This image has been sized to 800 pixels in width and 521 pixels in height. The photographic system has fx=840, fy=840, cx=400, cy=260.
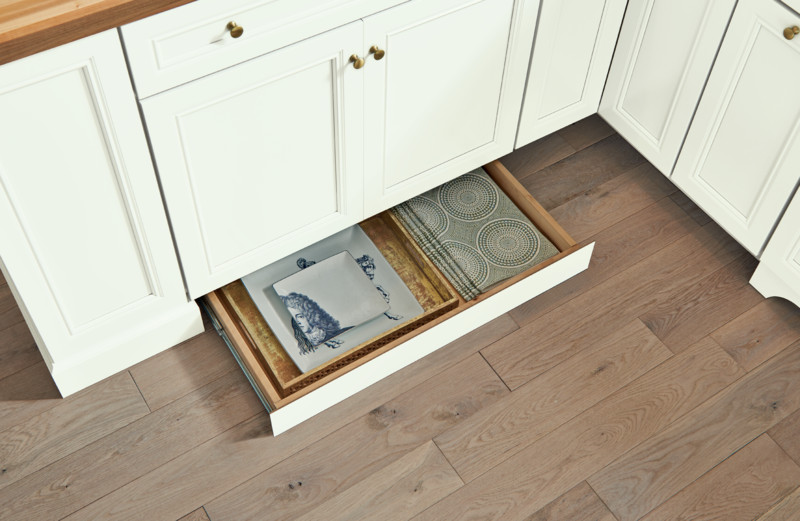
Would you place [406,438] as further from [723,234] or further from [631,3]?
[631,3]

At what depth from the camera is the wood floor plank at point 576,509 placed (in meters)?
1.63

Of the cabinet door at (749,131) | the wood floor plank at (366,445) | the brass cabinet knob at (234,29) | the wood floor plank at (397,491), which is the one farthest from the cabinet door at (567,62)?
the wood floor plank at (397,491)

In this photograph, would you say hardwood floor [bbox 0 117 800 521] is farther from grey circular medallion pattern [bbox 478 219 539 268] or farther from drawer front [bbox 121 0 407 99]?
drawer front [bbox 121 0 407 99]

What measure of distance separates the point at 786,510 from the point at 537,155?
104 cm

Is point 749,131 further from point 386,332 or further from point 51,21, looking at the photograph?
point 51,21

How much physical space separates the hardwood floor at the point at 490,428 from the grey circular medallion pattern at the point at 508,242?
0.39 feet

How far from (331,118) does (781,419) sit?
113cm

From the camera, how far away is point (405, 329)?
1768 mm

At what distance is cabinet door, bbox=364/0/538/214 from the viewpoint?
161 centimetres

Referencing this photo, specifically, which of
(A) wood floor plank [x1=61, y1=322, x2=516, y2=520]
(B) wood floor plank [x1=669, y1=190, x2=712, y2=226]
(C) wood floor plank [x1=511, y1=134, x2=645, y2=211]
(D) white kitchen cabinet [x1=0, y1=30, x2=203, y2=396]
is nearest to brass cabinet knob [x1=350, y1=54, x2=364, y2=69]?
(D) white kitchen cabinet [x1=0, y1=30, x2=203, y2=396]

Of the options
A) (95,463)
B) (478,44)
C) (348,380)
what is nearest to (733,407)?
(348,380)

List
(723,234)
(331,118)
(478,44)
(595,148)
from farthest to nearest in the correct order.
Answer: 1. (595,148)
2. (723,234)
3. (478,44)
4. (331,118)

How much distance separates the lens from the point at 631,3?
1.94 meters

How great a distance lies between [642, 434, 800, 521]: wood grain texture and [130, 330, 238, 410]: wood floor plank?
0.93 m
